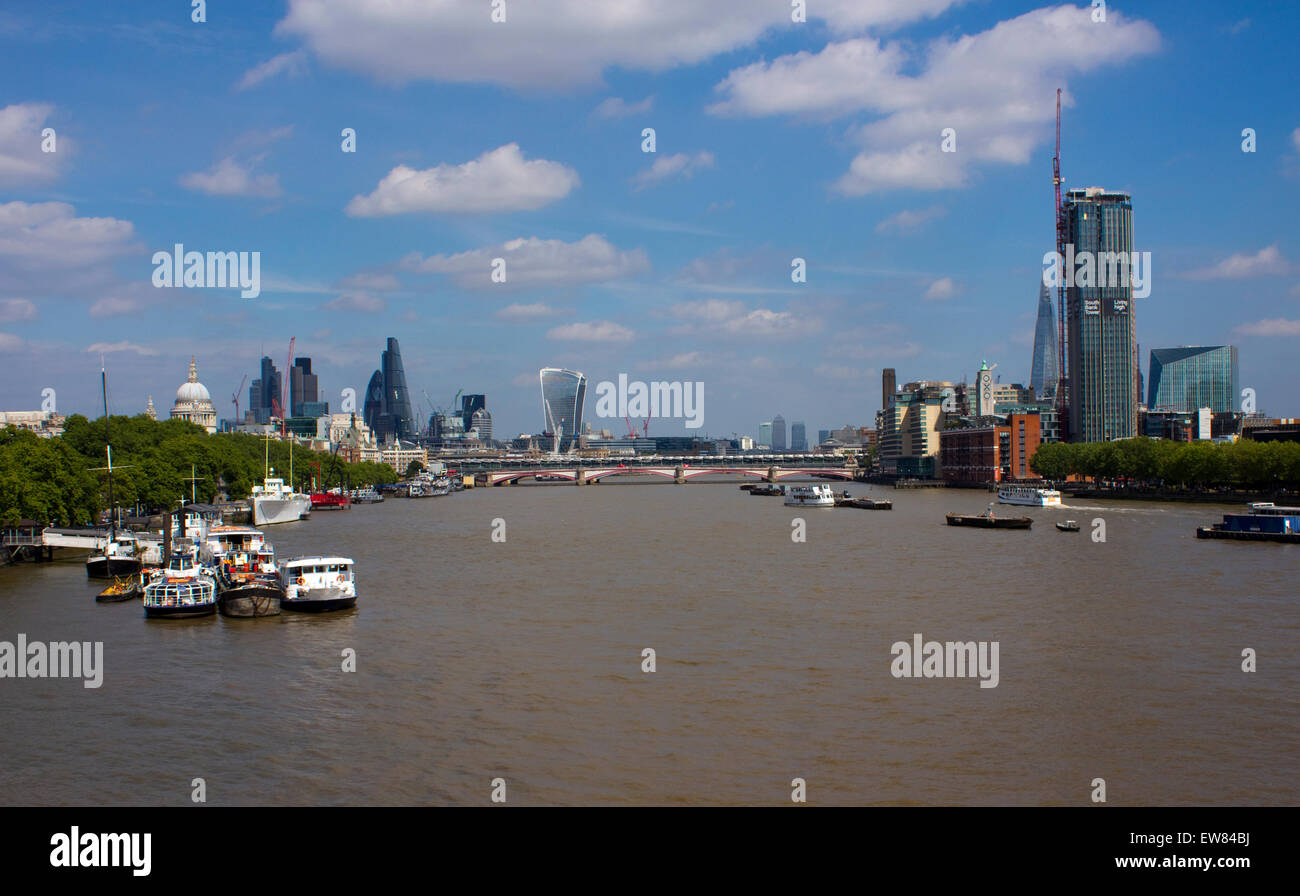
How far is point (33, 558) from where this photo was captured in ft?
143

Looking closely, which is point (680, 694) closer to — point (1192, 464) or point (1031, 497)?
point (1031, 497)

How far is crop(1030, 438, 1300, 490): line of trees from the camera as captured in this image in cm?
7731

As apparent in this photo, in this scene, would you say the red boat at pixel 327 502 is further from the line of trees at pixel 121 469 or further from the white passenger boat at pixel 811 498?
the white passenger boat at pixel 811 498

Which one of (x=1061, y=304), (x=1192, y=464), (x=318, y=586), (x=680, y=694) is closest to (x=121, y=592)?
(x=318, y=586)

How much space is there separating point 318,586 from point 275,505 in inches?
1748

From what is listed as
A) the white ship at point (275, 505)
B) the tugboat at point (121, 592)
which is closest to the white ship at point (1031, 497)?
the white ship at point (275, 505)

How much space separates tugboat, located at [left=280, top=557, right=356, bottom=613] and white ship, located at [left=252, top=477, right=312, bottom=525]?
41.5m

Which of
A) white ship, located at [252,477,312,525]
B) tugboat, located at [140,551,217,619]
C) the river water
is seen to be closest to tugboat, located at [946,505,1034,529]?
the river water

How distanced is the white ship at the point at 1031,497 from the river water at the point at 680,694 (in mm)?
41485

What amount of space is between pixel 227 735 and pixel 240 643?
856 centimetres

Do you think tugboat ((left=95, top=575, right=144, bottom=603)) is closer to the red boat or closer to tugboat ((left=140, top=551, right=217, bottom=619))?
tugboat ((left=140, top=551, right=217, bottom=619))

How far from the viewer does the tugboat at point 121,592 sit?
30020mm
